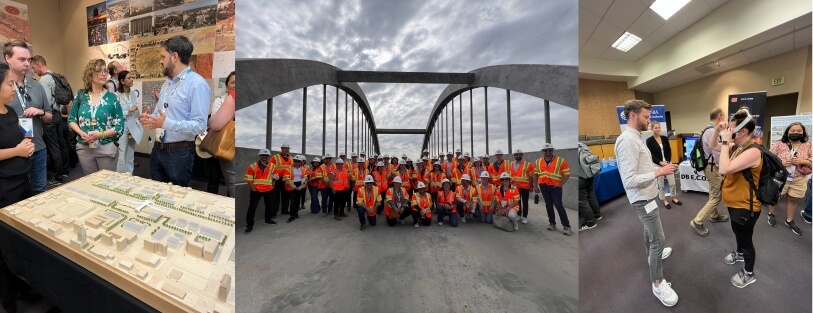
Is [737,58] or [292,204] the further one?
[737,58]

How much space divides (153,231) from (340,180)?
4.28 ft

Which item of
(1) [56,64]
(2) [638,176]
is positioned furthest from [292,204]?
(1) [56,64]

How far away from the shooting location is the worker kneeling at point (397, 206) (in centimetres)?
82

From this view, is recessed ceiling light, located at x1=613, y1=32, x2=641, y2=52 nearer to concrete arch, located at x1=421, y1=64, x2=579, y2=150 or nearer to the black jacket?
the black jacket

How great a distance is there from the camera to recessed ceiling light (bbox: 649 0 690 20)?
1354 millimetres

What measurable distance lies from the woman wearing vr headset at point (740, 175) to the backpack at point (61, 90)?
7.75 m

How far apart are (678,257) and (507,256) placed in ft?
5.15

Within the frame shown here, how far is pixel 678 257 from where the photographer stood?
5.15 ft

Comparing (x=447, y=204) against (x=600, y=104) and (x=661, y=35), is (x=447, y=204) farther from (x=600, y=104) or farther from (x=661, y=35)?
(x=661, y=35)

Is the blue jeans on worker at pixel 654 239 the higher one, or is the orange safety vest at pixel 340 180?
the orange safety vest at pixel 340 180

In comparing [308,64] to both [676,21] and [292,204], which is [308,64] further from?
[676,21]

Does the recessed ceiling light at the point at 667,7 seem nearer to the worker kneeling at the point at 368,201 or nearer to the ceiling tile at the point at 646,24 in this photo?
the ceiling tile at the point at 646,24

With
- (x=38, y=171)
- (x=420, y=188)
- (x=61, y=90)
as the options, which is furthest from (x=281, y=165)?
(x=61, y=90)

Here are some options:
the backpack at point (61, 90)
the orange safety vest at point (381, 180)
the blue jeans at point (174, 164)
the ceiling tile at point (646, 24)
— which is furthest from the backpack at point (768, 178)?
the backpack at point (61, 90)
